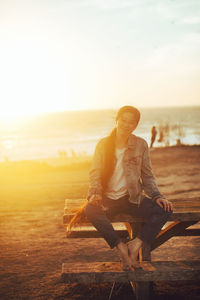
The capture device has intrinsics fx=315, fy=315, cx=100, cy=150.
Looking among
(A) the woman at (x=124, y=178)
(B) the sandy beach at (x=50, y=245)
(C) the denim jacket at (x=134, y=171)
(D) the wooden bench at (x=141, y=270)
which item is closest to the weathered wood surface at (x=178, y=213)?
(D) the wooden bench at (x=141, y=270)

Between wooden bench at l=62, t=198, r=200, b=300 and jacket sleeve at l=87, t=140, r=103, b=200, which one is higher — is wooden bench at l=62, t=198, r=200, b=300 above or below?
below

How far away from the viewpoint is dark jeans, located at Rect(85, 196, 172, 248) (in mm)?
3102

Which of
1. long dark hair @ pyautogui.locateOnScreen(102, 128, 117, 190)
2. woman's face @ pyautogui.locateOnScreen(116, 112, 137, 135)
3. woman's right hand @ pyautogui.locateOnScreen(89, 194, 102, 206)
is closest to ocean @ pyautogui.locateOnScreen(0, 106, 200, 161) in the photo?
woman's face @ pyautogui.locateOnScreen(116, 112, 137, 135)

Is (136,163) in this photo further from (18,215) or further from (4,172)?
(4,172)

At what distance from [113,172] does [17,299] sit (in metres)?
1.70

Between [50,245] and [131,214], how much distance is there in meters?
2.09

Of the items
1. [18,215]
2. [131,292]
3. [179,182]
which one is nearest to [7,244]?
[18,215]

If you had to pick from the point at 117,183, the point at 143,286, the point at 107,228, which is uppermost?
the point at 117,183

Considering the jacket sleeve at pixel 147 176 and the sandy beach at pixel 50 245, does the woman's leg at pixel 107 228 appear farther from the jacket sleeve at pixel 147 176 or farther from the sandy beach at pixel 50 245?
the sandy beach at pixel 50 245

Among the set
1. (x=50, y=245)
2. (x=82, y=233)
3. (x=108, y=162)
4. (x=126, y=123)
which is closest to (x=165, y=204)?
(x=108, y=162)

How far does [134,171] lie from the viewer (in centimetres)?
346

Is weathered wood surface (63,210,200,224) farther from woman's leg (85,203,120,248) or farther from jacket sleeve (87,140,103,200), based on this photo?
jacket sleeve (87,140,103,200)

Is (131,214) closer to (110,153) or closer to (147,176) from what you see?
(147,176)

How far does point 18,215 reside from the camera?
6.65 meters
